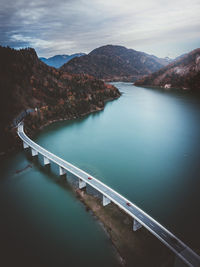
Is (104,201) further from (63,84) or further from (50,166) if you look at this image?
(63,84)

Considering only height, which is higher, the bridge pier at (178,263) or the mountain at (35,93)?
the mountain at (35,93)

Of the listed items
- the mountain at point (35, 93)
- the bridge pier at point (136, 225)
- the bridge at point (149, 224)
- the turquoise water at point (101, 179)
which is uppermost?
the mountain at point (35, 93)

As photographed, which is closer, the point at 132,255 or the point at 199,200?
the point at 132,255

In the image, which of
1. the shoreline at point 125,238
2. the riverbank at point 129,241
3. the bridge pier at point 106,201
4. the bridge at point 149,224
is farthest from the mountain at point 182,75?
the riverbank at point 129,241

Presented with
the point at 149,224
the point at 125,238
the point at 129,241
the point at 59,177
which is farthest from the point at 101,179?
the point at 149,224

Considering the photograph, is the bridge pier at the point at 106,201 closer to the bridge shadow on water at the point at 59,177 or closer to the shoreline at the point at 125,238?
the shoreline at the point at 125,238

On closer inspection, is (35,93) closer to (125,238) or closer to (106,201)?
(106,201)

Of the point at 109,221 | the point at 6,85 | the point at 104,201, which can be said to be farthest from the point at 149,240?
the point at 6,85
